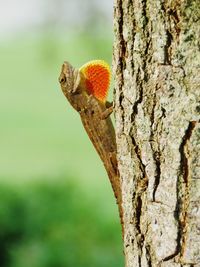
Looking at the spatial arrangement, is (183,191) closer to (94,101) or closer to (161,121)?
(161,121)

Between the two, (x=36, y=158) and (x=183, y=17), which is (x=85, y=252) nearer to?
(x=183, y=17)

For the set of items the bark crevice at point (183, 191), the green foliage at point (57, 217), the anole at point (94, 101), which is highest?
the anole at point (94, 101)

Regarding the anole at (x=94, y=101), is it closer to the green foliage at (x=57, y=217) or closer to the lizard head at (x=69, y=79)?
the lizard head at (x=69, y=79)

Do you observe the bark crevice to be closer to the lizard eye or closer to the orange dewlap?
the orange dewlap

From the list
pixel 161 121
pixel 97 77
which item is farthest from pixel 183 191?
pixel 97 77

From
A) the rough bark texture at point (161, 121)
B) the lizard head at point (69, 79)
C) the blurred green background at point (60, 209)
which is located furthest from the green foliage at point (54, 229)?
the rough bark texture at point (161, 121)

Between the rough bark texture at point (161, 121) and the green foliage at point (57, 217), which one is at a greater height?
the rough bark texture at point (161, 121)

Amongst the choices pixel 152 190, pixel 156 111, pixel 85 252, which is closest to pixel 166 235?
pixel 152 190
